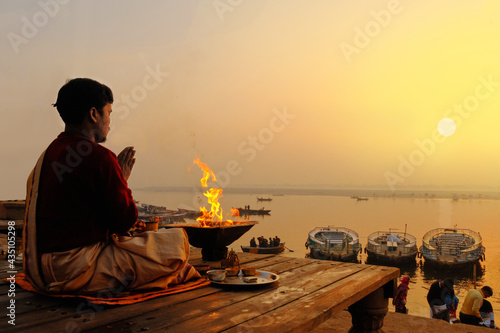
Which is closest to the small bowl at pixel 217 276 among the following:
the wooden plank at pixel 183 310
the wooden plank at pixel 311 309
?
the wooden plank at pixel 183 310

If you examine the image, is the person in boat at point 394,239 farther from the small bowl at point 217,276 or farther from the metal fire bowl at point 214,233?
the small bowl at point 217,276

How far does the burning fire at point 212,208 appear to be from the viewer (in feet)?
14.4

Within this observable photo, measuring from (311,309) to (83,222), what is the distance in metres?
1.70

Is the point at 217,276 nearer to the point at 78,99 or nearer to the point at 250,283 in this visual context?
the point at 250,283

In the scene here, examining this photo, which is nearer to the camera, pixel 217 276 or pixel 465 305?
pixel 217 276

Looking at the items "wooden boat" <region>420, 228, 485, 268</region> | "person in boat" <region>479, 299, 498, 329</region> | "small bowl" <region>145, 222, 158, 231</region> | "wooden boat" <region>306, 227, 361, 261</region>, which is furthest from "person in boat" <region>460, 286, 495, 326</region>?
"wooden boat" <region>420, 228, 485, 268</region>

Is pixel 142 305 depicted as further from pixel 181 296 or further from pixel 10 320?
pixel 10 320

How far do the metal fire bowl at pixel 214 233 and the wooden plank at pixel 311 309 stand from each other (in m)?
1.26

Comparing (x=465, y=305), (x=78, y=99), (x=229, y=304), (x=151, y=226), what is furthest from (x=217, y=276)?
(x=465, y=305)

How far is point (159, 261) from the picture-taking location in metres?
2.81

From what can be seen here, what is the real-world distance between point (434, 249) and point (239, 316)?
4300 centimetres

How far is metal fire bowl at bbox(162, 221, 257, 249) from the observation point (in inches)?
159

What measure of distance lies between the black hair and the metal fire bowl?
1.55m

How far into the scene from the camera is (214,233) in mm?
4094
